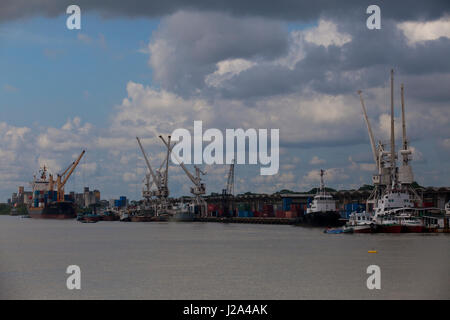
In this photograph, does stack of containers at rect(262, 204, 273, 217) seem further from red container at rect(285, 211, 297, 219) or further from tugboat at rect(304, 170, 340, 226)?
tugboat at rect(304, 170, 340, 226)

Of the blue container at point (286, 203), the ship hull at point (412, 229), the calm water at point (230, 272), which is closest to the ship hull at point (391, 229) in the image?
the ship hull at point (412, 229)

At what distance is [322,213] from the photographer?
409ft

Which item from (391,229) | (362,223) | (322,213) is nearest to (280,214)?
(322,213)

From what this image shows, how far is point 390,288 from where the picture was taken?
131 ft

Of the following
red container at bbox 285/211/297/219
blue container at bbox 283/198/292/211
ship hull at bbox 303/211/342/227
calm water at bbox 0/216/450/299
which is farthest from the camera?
blue container at bbox 283/198/292/211

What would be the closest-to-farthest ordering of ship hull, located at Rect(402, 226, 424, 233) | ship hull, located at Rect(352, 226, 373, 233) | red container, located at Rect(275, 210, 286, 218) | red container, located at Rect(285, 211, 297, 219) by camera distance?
ship hull, located at Rect(402, 226, 424, 233), ship hull, located at Rect(352, 226, 373, 233), red container, located at Rect(285, 211, 297, 219), red container, located at Rect(275, 210, 286, 218)

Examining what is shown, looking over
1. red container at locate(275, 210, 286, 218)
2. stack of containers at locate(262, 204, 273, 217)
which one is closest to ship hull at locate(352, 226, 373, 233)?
red container at locate(275, 210, 286, 218)

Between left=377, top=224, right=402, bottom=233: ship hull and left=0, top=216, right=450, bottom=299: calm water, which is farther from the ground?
left=377, top=224, right=402, bottom=233: ship hull

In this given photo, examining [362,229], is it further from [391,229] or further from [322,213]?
[322,213]

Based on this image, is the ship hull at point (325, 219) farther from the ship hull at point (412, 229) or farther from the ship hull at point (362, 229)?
the ship hull at point (412, 229)

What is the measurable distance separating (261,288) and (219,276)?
6070 mm

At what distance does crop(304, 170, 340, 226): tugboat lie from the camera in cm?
12350
